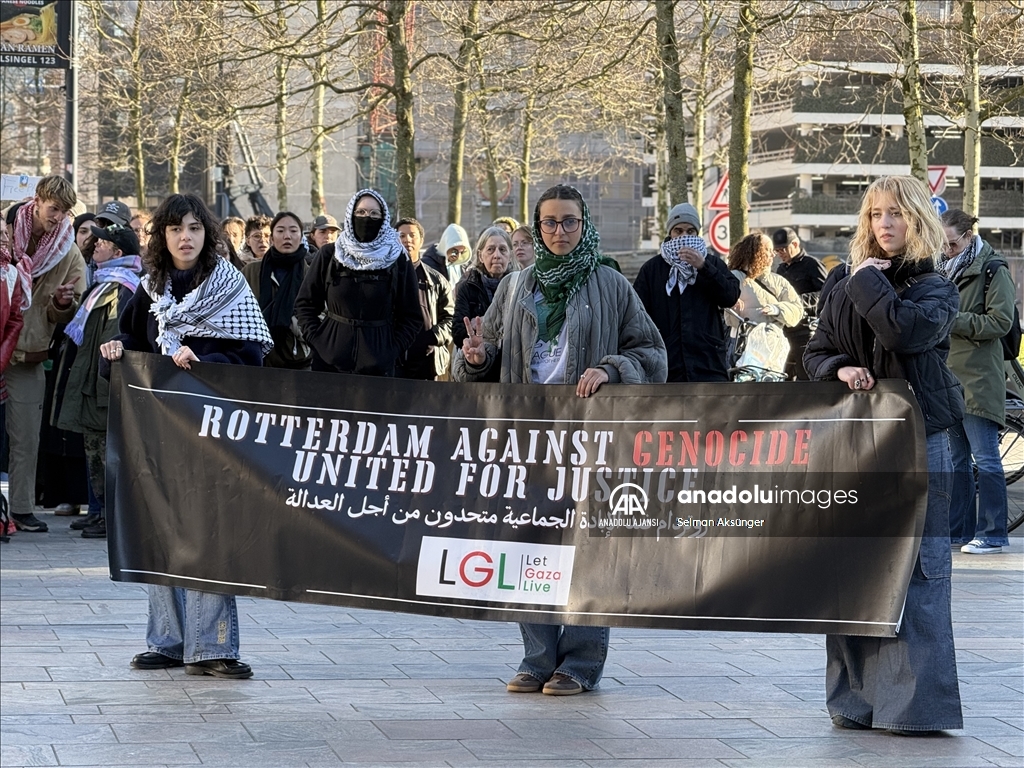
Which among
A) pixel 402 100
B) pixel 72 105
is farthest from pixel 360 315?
pixel 72 105

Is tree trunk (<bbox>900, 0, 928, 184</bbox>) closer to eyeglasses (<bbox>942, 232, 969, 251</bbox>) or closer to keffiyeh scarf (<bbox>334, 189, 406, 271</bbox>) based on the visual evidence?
eyeglasses (<bbox>942, 232, 969, 251</bbox>)

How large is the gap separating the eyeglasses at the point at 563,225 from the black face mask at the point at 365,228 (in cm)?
286

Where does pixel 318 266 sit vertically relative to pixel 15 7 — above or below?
below

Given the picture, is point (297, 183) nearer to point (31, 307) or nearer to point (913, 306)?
point (31, 307)

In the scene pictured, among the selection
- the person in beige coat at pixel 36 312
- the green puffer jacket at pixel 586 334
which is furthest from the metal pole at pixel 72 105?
the green puffer jacket at pixel 586 334

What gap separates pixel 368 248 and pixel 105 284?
8.45 feet

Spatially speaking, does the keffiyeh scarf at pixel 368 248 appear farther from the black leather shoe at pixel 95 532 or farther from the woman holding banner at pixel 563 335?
the black leather shoe at pixel 95 532

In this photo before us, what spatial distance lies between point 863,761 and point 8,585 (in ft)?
17.5

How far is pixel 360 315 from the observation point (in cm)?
952

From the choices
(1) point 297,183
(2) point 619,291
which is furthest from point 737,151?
(1) point 297,183

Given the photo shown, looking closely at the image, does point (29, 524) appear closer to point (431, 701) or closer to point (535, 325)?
point (431, 701)

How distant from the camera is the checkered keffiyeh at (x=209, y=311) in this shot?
7168 millimetres

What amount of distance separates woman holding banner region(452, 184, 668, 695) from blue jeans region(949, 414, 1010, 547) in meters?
4.58

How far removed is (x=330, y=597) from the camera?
251 inches
